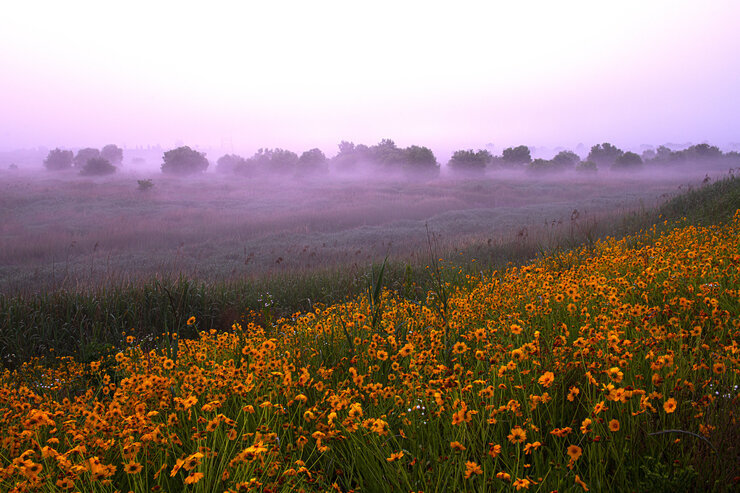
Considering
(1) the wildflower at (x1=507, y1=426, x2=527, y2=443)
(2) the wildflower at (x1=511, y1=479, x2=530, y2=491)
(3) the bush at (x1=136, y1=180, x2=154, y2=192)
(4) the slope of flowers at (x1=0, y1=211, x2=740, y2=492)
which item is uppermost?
(3) the bush at (x1=136, y1=180, x2=154, y2=192)

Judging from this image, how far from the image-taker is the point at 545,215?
880 inches

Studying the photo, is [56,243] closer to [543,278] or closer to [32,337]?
[32,337]

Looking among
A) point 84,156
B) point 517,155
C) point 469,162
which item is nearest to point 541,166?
point 517,155

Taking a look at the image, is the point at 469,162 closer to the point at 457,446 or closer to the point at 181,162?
the point at 181,162

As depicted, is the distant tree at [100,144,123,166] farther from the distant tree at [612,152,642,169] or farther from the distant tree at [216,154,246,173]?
the distant tree at [612,152,642,169]

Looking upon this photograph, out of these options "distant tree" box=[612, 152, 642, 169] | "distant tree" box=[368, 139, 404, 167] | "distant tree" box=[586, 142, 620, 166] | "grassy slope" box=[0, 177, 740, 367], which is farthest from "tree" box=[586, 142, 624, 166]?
"grassy slope" box=[0, 177, 740, 367]

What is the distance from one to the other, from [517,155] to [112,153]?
280 ft

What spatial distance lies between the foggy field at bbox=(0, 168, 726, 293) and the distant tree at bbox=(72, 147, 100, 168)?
4847 cm

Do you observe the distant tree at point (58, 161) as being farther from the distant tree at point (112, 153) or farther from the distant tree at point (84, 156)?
the distant tree at point (112, 153)

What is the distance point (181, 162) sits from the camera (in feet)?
220

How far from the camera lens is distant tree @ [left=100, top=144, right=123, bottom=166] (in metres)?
88.2

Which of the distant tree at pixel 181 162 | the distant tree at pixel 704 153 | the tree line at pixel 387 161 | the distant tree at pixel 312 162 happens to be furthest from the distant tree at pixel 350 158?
the distant tree at pixel 704 153

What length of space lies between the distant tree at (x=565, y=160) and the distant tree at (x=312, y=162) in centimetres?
4140

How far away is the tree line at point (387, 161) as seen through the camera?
219ft
